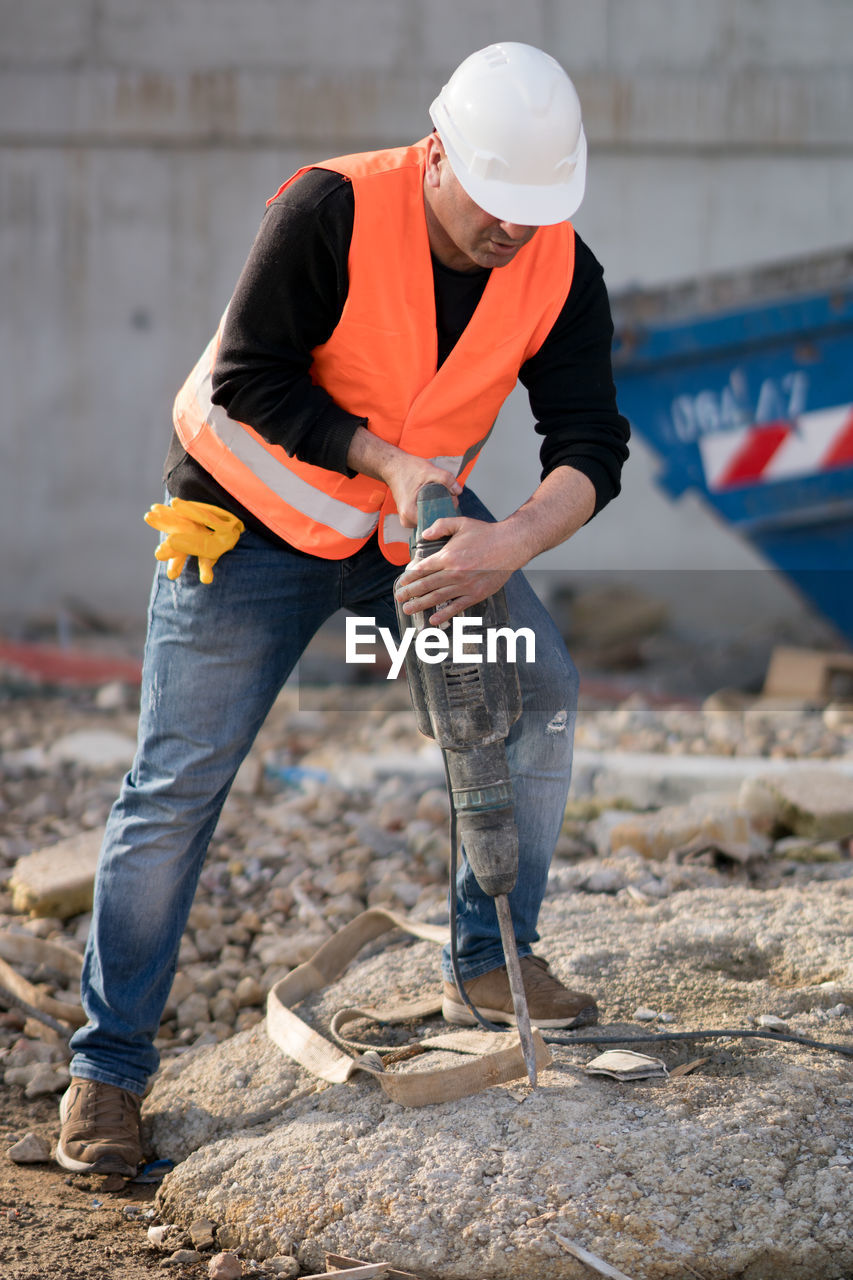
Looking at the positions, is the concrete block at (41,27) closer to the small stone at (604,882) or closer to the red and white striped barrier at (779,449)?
the red and white striped barrier at (779,449)

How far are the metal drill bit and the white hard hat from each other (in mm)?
1153

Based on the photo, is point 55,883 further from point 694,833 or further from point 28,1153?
point 694,833

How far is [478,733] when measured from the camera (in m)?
2.10

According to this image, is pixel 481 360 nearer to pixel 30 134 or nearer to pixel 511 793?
pixel 511 793

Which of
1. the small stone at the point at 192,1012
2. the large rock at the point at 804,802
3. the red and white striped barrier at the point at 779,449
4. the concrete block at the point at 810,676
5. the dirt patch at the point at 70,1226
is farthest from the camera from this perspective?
the concrete block at the point at 810,676

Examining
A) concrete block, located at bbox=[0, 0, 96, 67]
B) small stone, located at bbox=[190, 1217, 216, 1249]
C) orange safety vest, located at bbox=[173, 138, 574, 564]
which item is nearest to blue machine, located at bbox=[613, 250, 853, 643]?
orange safety vest, located at bbox=[173, 138, 574, 564]

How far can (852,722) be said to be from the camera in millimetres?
5293

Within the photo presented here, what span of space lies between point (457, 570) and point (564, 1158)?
952 mm

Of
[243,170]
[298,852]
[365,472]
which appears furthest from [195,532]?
[243,170]

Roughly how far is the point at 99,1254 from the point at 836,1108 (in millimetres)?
1248

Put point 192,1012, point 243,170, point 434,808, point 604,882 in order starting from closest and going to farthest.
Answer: point 192,1012
point 604,882
point 434,808
point 243,170

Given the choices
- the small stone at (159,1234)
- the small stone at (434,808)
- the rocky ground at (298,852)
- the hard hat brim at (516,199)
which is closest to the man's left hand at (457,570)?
the hard hat brim at (516,199)

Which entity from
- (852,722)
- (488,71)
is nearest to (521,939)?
(488,71)

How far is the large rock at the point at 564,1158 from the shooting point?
1.93 m
